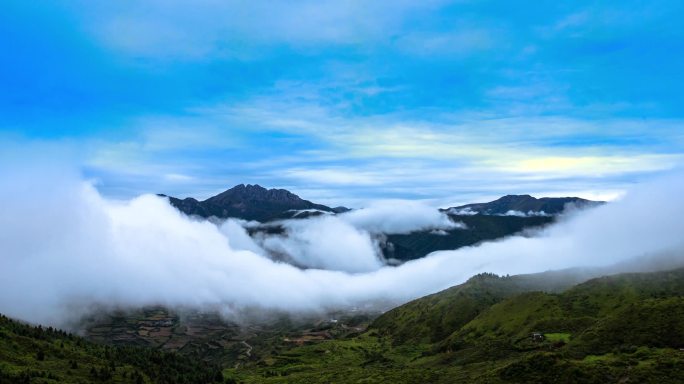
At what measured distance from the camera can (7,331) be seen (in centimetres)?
18312

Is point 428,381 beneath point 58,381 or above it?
beneath

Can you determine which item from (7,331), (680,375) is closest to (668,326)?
(680,375)

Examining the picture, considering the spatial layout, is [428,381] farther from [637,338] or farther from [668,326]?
[668,326]

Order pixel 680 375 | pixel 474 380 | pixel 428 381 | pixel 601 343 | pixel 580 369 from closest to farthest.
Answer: pixel 680 375
pixel 580 369
pixel 474 380
pixel 601 343
pixel 428 381

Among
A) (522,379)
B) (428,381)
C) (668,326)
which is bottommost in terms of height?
(428,381)

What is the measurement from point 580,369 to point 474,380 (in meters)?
34.9

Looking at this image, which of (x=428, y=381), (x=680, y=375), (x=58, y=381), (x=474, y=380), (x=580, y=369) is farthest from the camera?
(x=428, y=381)

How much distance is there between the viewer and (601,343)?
177 meters

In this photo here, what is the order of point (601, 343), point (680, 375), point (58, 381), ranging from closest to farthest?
1. point (680, 375)
2. point (58, 381)
3. point (601, 343)

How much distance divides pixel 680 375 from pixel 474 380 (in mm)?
59181

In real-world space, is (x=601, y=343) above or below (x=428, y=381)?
above

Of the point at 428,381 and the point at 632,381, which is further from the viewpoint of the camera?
the point at 428,381

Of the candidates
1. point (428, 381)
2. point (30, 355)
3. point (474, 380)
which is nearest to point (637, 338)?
point (474, 380)

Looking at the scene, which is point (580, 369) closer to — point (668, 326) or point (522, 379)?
point (522, 379)
